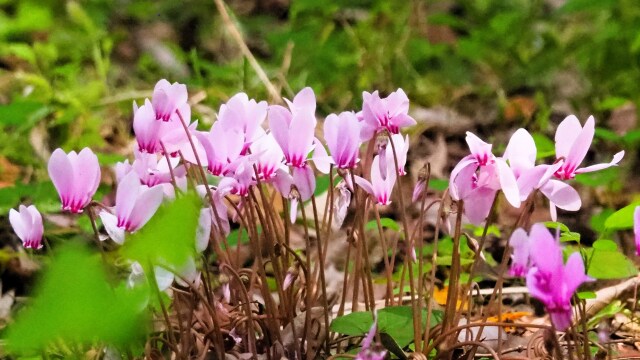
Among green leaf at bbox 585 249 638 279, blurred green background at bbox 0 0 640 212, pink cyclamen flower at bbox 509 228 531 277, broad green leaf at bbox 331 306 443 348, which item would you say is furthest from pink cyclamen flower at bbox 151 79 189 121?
blurred green background at bbox 0 0 640 212

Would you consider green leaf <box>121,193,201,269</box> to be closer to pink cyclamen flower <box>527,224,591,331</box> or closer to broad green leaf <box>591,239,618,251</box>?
pink cyclamen flower <box>527,224,591,331</box>

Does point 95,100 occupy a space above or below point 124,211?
above

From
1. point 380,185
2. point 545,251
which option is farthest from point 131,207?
point 545,251

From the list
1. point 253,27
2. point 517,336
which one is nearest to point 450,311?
point 517,336

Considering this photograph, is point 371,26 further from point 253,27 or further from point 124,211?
point 124,211

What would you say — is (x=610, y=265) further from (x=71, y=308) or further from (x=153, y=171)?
(x=71, y=308)
